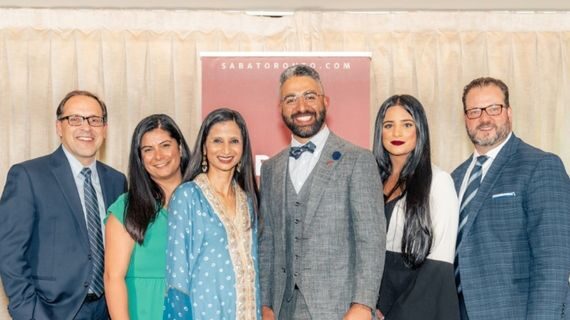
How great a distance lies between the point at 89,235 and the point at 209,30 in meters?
3.10

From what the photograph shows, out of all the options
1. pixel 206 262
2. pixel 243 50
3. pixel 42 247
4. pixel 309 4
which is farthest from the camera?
pixel 243 50

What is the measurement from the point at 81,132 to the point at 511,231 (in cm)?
207

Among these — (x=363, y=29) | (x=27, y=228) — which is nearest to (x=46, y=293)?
(x=27, y=228)

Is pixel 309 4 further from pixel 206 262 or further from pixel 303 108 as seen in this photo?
pixel 206 262

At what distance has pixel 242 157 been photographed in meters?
3.39

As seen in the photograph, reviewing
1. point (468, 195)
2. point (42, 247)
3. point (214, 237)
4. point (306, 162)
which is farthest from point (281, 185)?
point (42, 247)

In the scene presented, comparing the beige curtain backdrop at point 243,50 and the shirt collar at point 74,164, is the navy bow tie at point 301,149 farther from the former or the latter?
the beige curtain backdrop at point 243,50

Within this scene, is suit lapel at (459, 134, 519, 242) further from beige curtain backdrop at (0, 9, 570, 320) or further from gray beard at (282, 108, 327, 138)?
beige curtain backdrop at (0, 9, 570, 320)

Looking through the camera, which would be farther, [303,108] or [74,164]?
[74,164]

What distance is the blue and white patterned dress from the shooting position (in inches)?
123

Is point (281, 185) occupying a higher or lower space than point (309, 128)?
lower

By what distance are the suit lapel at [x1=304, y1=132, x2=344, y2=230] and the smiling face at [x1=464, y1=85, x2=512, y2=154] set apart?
729 mm

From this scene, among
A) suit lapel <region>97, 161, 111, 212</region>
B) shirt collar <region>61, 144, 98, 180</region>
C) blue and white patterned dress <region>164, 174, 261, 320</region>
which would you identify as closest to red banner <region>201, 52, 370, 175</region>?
suit lapel <region>97, 161, 111, 212</region>

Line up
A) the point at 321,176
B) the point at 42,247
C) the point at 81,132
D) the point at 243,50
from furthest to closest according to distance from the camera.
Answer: the point at 243,50, the point at 81,132, the point at 42,247, the point at 321,176
